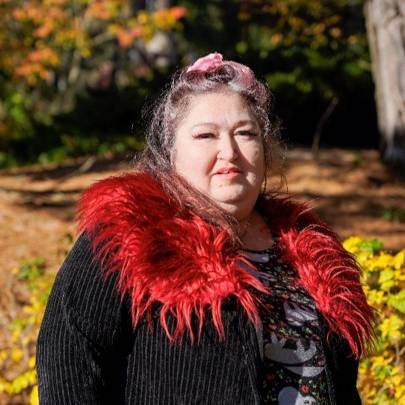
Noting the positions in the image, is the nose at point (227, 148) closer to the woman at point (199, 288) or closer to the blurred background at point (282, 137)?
the woman at point (199, 288)

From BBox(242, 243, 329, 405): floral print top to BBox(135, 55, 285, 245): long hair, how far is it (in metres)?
0.19

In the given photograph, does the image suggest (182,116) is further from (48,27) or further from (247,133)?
(48,27)

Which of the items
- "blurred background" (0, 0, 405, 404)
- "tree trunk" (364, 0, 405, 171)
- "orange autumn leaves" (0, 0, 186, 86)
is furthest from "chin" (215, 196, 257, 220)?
"orange autumn leaves" (0, 0, 186, 86)

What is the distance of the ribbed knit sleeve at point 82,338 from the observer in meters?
2.10

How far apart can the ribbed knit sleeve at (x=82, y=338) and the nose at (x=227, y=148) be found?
428 mm

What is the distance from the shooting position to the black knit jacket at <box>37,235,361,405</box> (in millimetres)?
2107

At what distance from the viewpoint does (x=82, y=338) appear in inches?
82.7

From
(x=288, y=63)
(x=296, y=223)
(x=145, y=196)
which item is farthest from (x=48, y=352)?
(x=288, y=63)

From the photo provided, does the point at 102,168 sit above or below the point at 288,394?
below

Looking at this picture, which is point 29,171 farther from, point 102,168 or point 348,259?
point 348,259

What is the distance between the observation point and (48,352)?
2121 mm

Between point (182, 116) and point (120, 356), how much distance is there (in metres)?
0.66

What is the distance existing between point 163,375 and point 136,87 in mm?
9993

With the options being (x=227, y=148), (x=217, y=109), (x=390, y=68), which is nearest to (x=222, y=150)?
(x=227, y=148)
